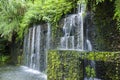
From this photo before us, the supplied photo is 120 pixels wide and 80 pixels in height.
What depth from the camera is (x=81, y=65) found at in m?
5.21

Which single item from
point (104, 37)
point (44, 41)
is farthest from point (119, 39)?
point (44, 41)

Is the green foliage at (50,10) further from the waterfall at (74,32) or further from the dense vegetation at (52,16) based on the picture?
the waterfall at (74,32)

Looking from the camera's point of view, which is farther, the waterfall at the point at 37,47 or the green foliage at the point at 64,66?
the waterfall at the point at 37,47

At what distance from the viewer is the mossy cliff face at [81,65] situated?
4.39m

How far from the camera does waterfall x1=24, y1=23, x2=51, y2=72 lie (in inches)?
403

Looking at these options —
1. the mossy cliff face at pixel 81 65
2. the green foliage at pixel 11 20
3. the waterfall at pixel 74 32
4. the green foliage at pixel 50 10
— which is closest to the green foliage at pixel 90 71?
the mossy cliff face at pixel 81 65

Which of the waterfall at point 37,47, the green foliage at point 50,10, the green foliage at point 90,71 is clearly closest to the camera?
the green foliage at point 90,71

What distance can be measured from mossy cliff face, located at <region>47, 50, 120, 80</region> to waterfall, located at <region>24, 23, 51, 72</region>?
3.64 meters

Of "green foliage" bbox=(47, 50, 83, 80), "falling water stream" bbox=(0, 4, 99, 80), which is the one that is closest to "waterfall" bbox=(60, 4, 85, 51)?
"falling water stream" bbox=(0, 4, 99, 80)

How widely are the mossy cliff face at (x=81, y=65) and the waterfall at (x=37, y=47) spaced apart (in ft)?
11.9

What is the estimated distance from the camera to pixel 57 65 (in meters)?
6.11

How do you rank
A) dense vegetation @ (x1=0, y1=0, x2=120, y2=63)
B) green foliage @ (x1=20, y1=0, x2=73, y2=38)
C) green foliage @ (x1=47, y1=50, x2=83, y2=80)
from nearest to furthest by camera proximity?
green foliage @ (x1=47, y1=50, x2=83, y2=80) → dense vegetation @ (x1=0, y1=0, x2=120, y2=63) → green foliage @ (x1=20, y1=0, x2=73, y2=38)

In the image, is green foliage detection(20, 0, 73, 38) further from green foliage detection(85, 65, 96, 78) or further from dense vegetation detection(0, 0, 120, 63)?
green foliage detection(85, 65, 96, 78)

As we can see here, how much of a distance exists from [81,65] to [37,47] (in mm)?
6282
